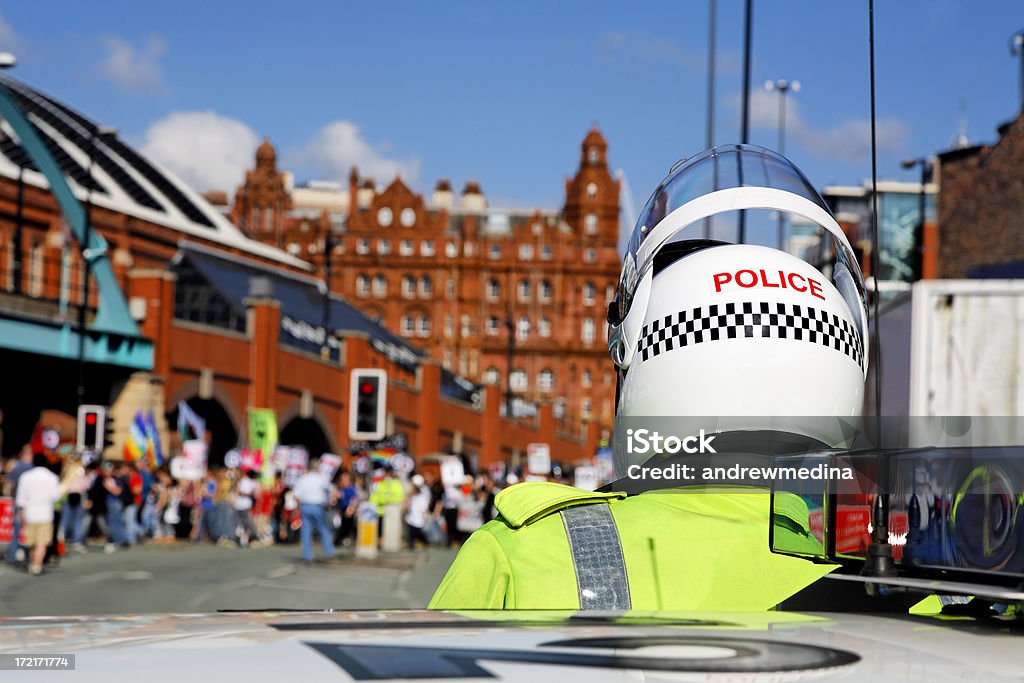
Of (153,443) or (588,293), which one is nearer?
(153,443)

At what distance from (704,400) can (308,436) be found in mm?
52603

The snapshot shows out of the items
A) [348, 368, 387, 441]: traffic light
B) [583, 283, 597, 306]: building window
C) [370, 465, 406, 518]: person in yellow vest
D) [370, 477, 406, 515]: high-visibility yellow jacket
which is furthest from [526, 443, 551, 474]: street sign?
[583, 283, 597, 306]: building window

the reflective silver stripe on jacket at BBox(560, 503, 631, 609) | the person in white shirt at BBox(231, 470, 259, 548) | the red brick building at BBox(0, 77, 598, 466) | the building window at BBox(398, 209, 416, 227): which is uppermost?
the building window at BBox(398, 209, 416, 227)

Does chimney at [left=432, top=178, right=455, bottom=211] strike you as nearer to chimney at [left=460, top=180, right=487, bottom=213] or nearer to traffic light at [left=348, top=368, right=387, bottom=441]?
chimney at [left=460, top=180, right=487, bottom=213]

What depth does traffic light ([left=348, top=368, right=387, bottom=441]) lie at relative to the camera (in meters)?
20.8

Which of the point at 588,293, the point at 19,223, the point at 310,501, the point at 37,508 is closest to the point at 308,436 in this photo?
the point at 19,223

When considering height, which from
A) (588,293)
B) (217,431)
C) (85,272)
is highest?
(588,293)

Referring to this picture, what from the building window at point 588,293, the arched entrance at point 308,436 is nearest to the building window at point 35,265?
the arched entrance at point 308,436

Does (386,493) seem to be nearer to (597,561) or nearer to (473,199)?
(597,561)

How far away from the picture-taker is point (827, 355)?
2.76 metres

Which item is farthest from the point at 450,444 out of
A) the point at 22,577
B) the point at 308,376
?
the point at 22,577

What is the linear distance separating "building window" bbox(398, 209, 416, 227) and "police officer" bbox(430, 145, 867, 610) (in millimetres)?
112898

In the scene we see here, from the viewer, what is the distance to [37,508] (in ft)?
60.7

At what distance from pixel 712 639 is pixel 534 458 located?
135 ft
